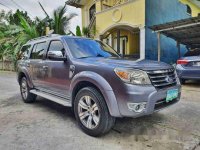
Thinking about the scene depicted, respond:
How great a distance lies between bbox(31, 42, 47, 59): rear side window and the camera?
5.39 meters

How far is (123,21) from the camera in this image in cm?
1309

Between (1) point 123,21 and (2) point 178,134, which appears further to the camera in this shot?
(1) point 123,21

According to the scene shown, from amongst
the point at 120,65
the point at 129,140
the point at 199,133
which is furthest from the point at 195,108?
the point at 120,65

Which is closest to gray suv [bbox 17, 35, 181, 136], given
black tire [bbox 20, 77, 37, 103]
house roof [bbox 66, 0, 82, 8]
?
black tire [bbox 20, 77, 37, 103]

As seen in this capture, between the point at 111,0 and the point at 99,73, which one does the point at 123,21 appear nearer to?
the point at 111,0

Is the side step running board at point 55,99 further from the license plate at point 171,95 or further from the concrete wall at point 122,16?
the concrete wall at point 122,16

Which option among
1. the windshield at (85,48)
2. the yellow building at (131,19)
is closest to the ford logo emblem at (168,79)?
the windshield at (85,48)

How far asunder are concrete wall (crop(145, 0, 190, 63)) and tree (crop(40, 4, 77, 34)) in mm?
6205

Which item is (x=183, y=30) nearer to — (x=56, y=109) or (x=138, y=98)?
(x=56, y=109)

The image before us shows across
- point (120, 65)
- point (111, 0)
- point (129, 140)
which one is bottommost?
point (129, 140)

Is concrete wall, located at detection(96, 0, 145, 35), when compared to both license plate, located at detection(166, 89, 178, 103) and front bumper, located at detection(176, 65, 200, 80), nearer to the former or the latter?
front bumper, located at detection(176, 65, 200, 80)

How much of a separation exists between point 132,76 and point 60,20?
517 inches

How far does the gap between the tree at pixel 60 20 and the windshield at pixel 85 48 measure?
1102cm

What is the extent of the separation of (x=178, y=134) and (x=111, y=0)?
12855mm
